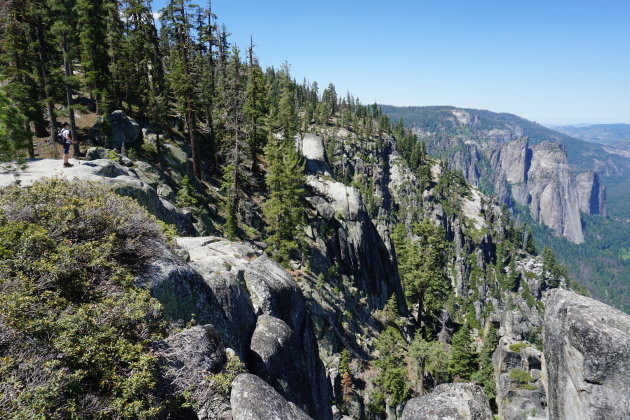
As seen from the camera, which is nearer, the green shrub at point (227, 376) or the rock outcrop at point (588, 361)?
the green shrub at point (227, 376)

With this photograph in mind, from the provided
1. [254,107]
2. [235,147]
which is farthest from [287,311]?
[254,107]

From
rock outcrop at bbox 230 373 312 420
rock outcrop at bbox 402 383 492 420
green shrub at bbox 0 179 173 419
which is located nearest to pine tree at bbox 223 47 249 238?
green shrub at bbox 0 179 173 419

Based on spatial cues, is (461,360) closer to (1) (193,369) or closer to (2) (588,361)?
(2) (588,361)

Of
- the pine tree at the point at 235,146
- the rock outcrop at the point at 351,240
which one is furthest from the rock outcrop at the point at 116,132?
the rock outcrop at the point at 351,240

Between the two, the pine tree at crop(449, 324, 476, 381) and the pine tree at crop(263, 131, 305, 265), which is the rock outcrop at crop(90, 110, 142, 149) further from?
the pine tree at crop(449, 324, 476, 381)

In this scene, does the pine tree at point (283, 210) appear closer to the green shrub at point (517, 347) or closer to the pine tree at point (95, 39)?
the pine tree at point (95, 39)

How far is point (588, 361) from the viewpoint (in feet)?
33.8

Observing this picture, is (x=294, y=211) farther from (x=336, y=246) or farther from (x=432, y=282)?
Result: (x=432, y=282)

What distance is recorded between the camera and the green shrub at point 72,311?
567cm

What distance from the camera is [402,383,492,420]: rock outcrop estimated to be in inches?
382

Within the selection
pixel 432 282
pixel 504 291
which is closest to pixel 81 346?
pixel 432 282

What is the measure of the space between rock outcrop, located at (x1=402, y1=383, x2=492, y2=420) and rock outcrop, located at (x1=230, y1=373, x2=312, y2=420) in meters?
3.69

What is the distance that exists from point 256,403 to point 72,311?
4.82 metres

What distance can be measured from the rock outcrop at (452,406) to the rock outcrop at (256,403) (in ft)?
12.1
